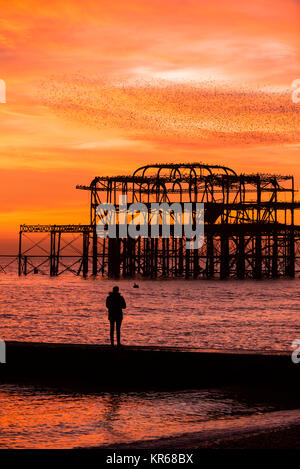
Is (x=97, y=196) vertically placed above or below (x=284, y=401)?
above

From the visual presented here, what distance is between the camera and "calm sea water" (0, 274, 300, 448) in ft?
41.7

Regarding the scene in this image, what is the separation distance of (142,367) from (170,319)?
26631 mm

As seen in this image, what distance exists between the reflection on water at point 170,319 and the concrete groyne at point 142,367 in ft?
37.6

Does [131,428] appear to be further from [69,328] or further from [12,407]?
[69,328]

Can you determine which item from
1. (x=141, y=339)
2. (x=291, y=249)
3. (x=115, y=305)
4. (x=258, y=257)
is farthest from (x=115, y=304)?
(x=291, y=249)

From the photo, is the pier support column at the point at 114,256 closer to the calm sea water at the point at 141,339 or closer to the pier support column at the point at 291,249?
the calm sea water at the point at 141,339

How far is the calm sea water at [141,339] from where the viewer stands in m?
12.7

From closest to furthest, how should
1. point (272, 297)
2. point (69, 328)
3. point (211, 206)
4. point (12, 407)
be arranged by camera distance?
point (12, 407) < point (69, 328) < point (272, 297) < point (211, 206)

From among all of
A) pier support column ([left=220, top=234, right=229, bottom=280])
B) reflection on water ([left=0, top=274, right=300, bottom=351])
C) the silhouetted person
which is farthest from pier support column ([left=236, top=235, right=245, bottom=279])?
the silhouetted person

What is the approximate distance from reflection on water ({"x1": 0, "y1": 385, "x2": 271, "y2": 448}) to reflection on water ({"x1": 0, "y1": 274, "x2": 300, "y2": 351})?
13.0 m

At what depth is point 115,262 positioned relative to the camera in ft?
316

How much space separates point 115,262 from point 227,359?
264ft
